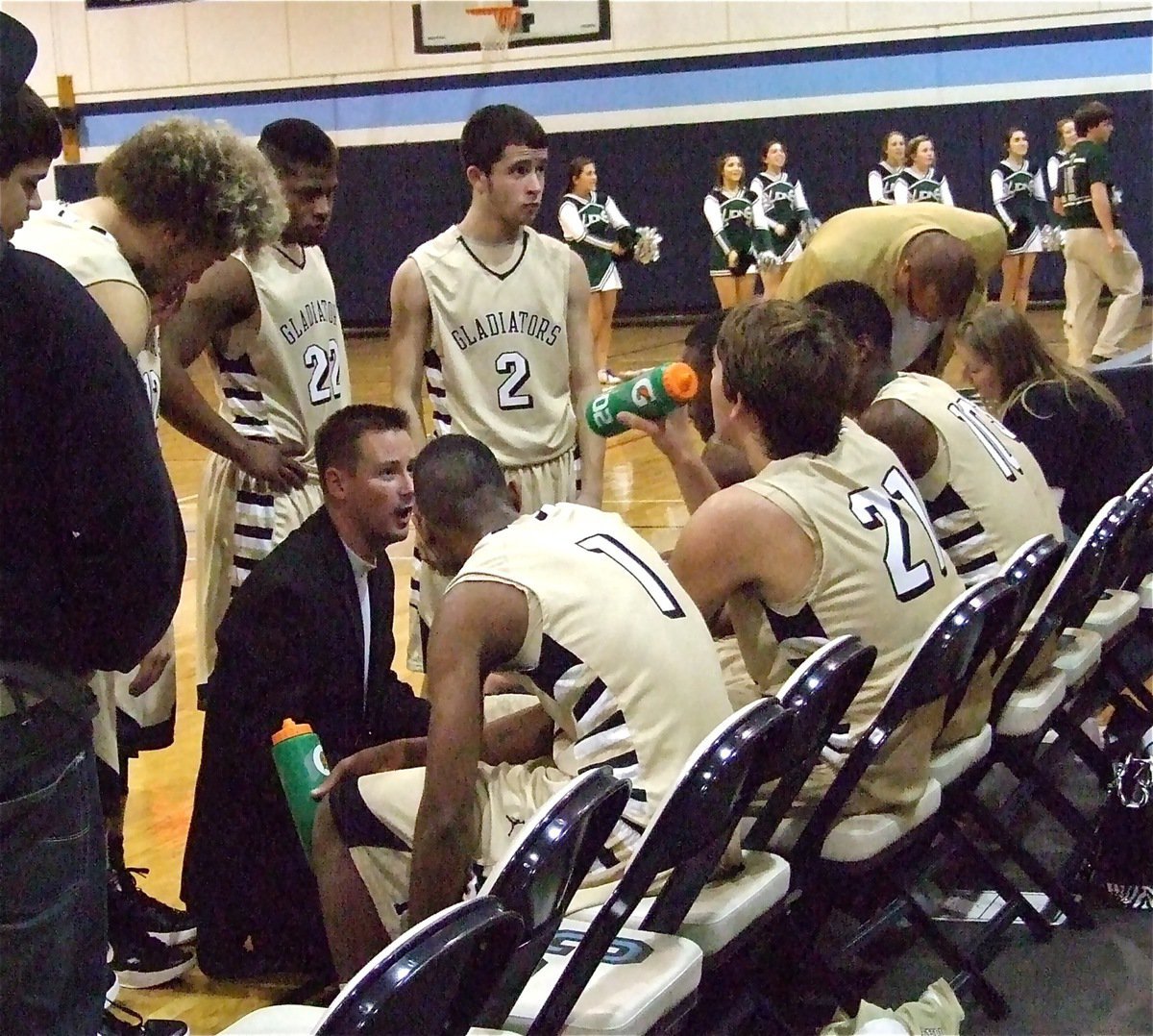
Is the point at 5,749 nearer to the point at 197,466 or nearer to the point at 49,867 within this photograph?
the point at 49,867

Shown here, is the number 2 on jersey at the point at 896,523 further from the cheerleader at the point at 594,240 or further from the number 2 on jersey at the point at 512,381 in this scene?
the cheerleader at the point at 594,240

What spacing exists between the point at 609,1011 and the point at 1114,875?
193 centimetres

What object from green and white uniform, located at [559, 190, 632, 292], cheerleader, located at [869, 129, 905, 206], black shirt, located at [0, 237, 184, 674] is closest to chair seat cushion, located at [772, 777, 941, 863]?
black shirt, located at [0, 237, 184, 674]

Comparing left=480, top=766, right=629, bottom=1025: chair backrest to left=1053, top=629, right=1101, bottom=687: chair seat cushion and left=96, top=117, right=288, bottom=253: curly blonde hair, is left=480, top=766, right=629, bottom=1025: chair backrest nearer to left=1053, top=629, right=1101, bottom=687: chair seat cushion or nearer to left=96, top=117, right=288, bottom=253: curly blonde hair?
left=96, top=117, right=288, bottom=253: curly blonde hair

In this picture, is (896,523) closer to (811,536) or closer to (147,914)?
(811,536)

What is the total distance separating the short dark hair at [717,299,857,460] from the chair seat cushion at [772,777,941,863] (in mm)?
655

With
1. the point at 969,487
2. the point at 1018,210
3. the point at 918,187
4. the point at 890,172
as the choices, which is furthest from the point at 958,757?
the point at 890,172

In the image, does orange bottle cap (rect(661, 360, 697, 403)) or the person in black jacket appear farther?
orange bottle cap (rect(661, 360, 697, 403))

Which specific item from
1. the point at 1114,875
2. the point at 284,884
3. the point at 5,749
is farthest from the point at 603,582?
the point at 1114,875

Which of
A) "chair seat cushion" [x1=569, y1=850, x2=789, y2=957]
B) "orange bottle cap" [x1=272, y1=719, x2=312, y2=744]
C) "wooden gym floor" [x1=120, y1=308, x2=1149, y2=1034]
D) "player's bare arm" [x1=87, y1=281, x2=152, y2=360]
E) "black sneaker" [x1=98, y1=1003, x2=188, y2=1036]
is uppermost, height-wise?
"player's bare arm" [x1=87, y1=281, x2=152, y2=360]

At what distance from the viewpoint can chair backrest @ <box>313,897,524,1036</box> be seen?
150cm

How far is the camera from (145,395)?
1.87m

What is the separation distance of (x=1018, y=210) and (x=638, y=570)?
40.9 feet

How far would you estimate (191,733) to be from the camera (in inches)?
193
